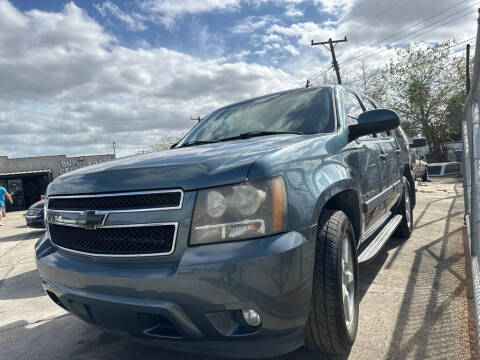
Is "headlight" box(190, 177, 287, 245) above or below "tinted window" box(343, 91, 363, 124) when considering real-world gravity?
below

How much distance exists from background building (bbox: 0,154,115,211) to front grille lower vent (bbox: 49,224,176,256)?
2953cm

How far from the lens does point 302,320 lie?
1.71 meters

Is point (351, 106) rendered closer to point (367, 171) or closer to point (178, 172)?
point (367, 171)

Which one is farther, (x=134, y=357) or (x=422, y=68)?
(x=422, y=68)

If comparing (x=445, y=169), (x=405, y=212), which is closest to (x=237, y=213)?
(x=405, y=212)

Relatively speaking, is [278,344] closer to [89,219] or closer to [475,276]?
[89,219]

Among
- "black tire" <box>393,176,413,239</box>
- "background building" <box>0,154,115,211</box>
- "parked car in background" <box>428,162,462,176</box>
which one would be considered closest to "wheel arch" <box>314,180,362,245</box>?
"black tire" <box>393,176,413,239</box>

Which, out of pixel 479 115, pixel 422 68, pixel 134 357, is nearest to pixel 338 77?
pixel 422 68

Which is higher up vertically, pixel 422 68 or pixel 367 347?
pixel 422 68

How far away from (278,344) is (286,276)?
1.12 ft

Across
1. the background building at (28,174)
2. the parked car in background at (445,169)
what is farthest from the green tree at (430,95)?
the background building at (28,174)

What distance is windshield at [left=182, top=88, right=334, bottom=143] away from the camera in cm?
278

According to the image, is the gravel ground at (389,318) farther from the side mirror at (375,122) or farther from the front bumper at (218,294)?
the side mirror at (375,122)

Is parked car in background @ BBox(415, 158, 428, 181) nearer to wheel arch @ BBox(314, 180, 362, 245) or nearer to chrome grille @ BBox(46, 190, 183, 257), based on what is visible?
wheel arch @ BBox(314, 180, 362, 245)
